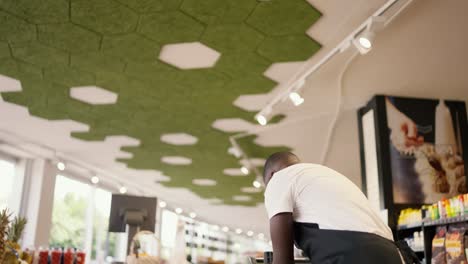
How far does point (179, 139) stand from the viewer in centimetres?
724

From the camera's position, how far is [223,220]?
50.1 feet

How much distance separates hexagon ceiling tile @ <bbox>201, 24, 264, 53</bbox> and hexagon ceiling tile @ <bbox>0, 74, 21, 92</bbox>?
2352 millimetres

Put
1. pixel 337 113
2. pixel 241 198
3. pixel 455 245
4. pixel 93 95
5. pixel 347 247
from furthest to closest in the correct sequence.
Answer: pixel 241 198
pixel 337 113
pixel 93 95
pixel 455 245
pixel 347 247

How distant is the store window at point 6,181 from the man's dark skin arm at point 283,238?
703 centimetres

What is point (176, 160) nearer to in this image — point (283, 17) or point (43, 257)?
point (43, 257)

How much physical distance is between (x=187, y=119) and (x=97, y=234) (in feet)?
Result: 17.1

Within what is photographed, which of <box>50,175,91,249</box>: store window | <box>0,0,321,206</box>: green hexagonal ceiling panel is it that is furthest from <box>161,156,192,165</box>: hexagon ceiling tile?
<box>50,175,91,249</box>: store window

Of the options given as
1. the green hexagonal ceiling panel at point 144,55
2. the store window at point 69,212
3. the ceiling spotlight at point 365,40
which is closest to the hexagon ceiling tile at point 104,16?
the green hexagonal ceiling panel at point 144,55

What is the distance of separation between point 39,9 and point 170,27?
1.01 metres

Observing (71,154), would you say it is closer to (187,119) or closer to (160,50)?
(187,119)

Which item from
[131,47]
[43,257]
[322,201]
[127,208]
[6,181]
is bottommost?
[43,257]

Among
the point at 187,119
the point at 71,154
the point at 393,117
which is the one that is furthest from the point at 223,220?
the point at 393,117

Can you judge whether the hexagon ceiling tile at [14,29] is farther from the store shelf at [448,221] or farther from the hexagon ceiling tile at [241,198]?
the hexagon ceiling tile at [241,198]

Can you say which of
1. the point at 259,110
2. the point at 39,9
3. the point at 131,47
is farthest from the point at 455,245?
the point at 39,9
